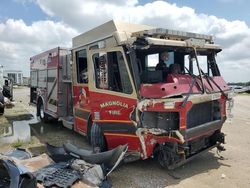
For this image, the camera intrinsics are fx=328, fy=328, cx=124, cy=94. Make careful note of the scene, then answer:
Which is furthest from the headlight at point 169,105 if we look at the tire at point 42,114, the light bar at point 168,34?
the tire at point 42,114

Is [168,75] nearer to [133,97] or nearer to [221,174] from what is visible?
[133,97]

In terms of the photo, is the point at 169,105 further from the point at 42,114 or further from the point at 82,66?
the point at 42,114

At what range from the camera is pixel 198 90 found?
6535 millimetres

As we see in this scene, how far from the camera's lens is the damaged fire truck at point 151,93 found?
604cm

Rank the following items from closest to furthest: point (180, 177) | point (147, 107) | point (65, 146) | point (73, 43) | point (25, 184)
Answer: point (25, 184) → point (147, 107) → point (180, 177) → point (65, 146) → point (73, 43)

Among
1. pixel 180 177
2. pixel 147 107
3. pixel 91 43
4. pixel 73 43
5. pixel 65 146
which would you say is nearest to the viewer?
pixel 147 107

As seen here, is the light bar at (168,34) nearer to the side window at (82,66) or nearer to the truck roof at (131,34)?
the truck roof at (131,34)

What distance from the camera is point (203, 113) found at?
22.6 feet

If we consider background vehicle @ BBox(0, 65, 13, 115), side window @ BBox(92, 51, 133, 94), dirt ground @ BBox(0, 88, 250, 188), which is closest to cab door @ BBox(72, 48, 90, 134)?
dirt ground @ BBox(0, 88, 250, 188)

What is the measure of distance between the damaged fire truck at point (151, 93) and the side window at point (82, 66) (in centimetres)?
9

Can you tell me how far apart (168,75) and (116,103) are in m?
1.20

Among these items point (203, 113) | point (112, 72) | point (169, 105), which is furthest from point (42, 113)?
point (169, 105)

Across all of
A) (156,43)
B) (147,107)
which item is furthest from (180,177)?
(156,43)

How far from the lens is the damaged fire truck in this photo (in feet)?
19.8
